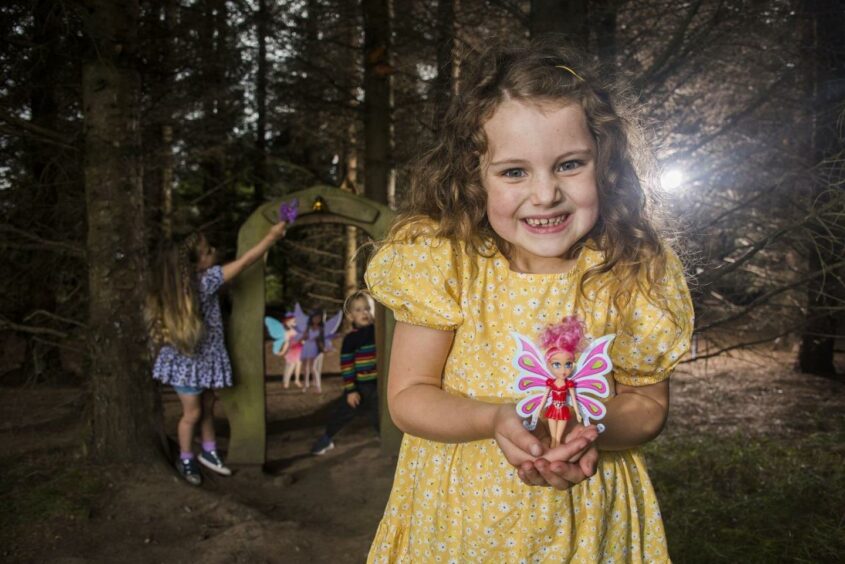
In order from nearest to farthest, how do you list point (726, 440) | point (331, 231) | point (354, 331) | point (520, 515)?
point (520, 515), point (726, 440), point (354, 331), point (331, 231)

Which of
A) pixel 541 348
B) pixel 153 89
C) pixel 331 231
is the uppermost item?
pixel 153 89

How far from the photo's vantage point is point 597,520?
155 cm

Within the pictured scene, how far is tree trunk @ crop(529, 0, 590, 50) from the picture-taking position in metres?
3.84

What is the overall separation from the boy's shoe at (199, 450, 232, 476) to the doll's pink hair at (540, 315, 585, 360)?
4.86 meters

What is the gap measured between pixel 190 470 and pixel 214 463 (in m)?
0.38

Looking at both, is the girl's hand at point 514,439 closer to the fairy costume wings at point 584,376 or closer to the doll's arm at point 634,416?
the fairy costume wings at point 584,376

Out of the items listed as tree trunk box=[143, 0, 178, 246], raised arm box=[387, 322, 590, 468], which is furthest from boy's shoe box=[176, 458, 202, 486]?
raised arm box=[387, 322, 590, 468]

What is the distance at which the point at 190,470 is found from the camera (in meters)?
5.38

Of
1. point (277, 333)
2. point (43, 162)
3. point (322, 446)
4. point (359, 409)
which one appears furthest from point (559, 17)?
point (277, 333)

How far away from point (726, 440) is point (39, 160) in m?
6.70

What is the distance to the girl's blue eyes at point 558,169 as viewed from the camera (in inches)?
60.4

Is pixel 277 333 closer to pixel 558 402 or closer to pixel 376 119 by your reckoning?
pixel 376 119

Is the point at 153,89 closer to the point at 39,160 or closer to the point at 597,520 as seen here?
the point at 39,160

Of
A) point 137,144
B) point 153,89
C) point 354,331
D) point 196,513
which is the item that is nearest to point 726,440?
point 354,331
